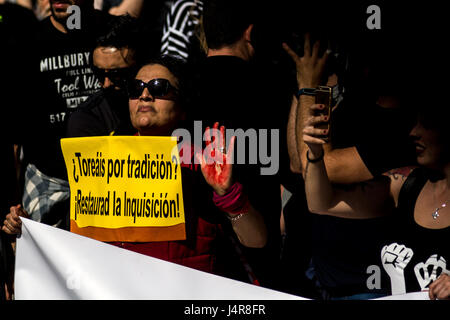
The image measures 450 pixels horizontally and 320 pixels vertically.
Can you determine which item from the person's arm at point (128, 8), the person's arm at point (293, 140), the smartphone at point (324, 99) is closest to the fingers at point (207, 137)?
the smartphone at point (324, 99)

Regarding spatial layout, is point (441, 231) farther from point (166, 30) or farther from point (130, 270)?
point (166, 30)

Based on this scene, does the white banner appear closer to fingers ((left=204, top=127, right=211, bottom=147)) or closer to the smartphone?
fingers ((left=204, top=127, right=211, bottom=147))

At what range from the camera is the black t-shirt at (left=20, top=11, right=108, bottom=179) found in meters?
5.37

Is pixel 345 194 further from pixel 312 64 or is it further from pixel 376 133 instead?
pixel 312 64

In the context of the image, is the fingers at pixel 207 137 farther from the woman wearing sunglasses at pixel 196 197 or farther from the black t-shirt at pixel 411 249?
the black t-shirt at pixel 411 249

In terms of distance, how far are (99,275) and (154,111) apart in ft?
2.88

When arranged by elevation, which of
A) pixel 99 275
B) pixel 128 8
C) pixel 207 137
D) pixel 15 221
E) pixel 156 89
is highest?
pixel 128 8

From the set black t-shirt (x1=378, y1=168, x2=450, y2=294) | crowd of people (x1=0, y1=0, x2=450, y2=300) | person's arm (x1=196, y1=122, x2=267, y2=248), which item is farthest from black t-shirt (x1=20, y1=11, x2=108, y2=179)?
black t-shirt (x1=378, y1=168, x2=450, y2=294)

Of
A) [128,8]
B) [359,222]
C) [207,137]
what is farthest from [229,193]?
[128,8]

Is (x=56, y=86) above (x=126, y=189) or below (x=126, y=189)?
above

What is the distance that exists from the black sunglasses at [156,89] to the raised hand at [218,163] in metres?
0.46

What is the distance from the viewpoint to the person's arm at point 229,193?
144 inches

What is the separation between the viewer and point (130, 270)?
148 inches

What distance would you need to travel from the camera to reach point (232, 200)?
3650 millimetres
